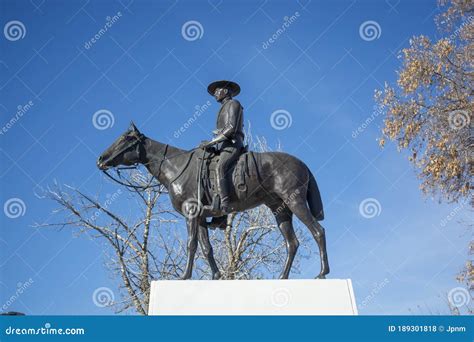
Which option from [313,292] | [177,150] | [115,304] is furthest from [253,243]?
[313,292]

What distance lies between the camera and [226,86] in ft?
30.3

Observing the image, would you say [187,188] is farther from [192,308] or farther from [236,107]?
[192,308]

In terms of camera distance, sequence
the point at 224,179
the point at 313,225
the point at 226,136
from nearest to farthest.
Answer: the point at 313,225, the point at 224,179, the point at 226,136

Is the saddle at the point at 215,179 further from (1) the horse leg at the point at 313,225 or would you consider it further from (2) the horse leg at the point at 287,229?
(1) the horse leg at the point at 313,225

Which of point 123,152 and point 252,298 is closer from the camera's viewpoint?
point 252,298

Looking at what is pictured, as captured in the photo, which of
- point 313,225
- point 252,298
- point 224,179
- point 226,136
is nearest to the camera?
point 252,298

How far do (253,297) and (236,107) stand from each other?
3.15 meters

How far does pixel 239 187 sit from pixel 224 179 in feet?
0.90

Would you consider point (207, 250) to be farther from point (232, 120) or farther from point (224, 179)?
point (232, 120)

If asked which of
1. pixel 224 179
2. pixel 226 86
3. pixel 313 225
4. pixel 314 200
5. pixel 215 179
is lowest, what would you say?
pixel 215 179

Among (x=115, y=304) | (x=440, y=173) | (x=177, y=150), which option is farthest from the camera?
(x=115, y=304)

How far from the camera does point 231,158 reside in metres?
8.66

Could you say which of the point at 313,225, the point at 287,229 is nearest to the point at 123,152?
the point at 287,229

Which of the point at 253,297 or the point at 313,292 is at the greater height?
the point at 313,292
